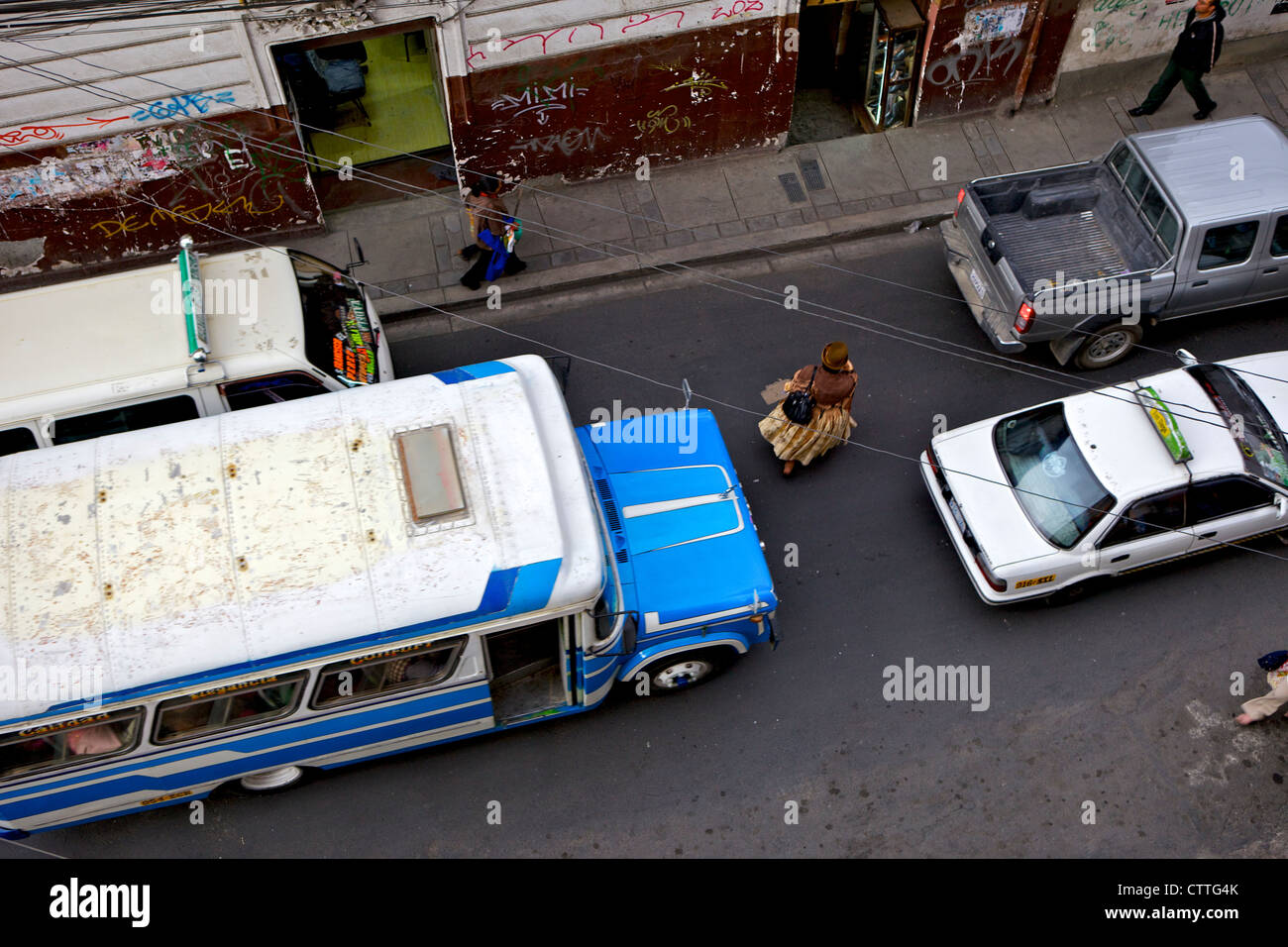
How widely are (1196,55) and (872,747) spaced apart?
29.8ft

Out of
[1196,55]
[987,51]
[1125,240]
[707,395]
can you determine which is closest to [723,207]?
[707,395]

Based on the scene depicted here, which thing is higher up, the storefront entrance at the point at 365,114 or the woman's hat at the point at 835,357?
the storefront entrance at the point at 365,114

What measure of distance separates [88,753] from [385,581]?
2.32 metres

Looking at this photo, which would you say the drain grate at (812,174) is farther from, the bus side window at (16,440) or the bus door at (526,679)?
the bus side window at (16,440)

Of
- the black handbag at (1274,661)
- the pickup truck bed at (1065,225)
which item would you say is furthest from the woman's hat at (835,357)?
the black handbag at (1274,661)

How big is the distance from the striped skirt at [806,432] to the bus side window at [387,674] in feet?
13.0

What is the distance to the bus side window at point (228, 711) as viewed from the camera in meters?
6.66

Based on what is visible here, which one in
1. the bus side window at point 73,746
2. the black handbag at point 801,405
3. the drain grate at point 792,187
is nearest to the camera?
the bus side window at point 73,746

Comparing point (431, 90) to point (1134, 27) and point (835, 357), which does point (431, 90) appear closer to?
point (835, 357)

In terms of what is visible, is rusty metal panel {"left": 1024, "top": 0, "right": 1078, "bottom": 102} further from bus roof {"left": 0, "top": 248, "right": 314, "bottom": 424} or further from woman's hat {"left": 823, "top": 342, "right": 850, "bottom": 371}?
bus roof {"left": 0, "top": 248, "right": 314, "bottom": 424}

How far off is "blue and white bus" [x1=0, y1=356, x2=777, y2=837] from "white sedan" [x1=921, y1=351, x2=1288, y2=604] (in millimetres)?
2495

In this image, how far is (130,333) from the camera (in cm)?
827

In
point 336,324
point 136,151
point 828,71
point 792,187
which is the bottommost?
point 336,324

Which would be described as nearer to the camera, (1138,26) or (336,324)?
(336,324)
